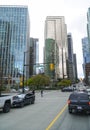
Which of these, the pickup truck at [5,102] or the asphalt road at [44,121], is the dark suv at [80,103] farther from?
the pickup truck at [5,102]

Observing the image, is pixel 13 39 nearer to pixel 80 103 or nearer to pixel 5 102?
pixel 5 102

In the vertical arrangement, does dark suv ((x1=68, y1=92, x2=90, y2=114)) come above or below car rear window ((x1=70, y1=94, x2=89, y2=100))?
below

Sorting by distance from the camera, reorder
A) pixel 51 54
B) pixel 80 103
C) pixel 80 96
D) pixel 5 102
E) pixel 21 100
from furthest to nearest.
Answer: pixel 51 54
pixel 21 100
pixel 5 102
pixel 80 96
pixel 80 103

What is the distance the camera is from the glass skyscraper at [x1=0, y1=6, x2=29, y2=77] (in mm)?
125562

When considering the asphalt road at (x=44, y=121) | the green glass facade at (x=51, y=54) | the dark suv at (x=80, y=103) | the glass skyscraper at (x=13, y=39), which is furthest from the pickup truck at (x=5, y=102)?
the glass skyscraper at (x=13, y=39)

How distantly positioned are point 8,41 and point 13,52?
9.05 metres

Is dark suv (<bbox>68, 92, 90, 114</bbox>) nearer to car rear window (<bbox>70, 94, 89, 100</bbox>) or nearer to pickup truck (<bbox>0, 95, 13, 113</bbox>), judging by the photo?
car rear window (<bbox>70, 94, 89, 100</bbox>)

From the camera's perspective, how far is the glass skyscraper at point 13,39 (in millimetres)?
125562

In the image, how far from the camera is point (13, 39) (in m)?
132

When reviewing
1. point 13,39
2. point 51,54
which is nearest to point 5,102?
point 51,54

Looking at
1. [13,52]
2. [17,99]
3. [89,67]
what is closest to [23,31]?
[13,52]

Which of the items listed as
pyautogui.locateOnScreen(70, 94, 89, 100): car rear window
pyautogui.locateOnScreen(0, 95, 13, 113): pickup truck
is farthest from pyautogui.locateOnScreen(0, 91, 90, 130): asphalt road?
pyautogui.locateOnScreen(70, 94, 89, 100): car rear window

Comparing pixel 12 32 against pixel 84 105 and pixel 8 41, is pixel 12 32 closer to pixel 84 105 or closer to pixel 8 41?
pixel 8 41

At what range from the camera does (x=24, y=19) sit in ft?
446
